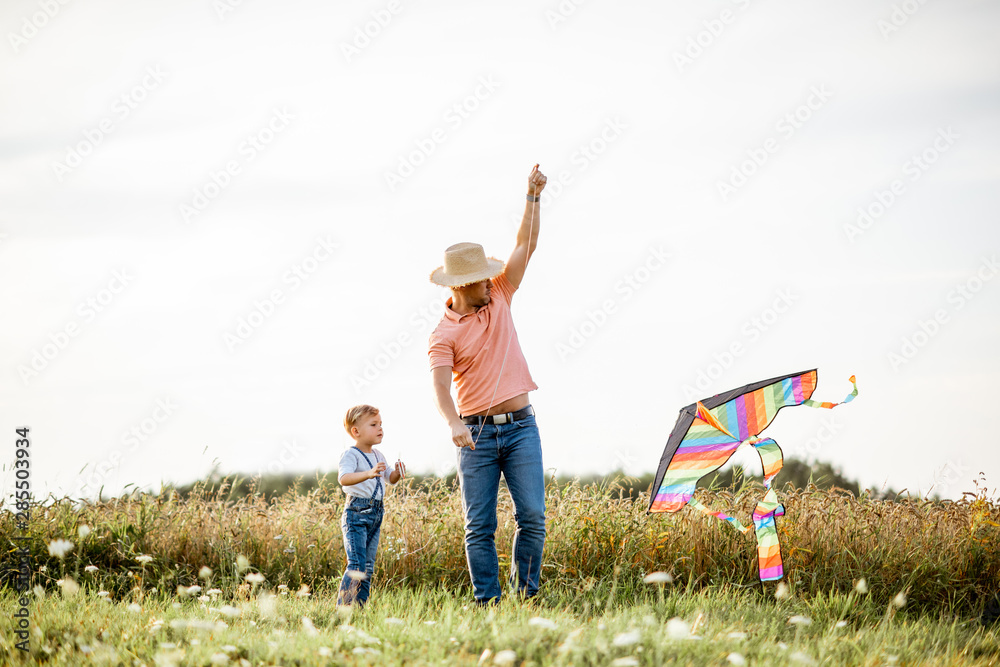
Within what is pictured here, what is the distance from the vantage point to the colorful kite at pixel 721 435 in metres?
5.04

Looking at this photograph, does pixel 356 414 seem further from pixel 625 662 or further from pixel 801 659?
pixel 801 659

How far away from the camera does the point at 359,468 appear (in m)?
5.20

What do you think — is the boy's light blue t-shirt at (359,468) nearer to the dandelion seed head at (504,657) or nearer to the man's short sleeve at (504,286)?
the man's short sleeve at (504,286)

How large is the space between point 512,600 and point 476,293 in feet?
6.16

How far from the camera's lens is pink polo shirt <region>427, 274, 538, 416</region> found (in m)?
5.04

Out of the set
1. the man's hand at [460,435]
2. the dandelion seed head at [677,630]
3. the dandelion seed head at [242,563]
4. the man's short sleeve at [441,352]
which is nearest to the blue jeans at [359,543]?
the dandelion seed head at [242,563]

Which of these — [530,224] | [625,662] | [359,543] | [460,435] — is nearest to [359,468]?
[359,543]

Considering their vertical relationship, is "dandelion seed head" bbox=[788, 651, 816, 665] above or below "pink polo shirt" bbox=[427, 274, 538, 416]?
below

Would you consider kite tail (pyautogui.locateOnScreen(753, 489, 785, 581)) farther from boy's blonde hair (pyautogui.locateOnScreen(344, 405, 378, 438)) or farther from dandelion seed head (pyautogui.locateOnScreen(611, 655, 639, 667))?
boy's blonde hair (pyautogui.locateOnScreen(344, 405, 378, 438))

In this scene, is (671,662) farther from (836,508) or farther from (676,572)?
(836,508)

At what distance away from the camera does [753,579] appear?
575cm

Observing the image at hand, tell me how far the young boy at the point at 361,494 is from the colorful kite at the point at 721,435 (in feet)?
5.59

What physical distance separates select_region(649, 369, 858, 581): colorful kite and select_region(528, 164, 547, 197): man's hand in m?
1.70

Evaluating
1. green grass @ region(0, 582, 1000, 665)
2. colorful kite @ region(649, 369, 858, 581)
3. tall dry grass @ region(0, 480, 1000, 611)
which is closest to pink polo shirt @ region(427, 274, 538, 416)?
colorful kite @ region(649, 369, 858, 581)
